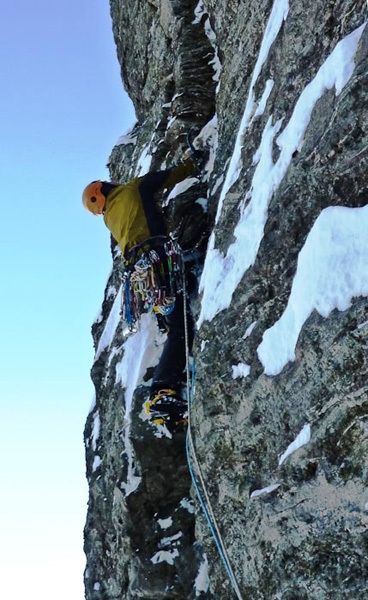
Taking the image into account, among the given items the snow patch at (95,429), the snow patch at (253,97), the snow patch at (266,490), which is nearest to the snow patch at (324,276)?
the snow patch at (266,490)

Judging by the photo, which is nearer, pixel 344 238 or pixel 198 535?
pixel 344 238

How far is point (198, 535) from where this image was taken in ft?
19.2

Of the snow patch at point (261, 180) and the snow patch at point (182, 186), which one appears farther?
the snow patch at point (182, 186)

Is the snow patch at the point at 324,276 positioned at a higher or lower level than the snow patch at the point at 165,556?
higher

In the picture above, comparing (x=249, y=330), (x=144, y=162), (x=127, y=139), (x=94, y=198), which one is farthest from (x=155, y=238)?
(x=127, y=139)

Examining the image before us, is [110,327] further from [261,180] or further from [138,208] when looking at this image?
[261,180]

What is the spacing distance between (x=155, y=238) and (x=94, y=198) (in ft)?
3.82

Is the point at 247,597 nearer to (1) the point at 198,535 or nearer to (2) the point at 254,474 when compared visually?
(2) the point at 254,474

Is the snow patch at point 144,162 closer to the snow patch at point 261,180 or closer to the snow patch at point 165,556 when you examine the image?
the snow patch at point 261,180

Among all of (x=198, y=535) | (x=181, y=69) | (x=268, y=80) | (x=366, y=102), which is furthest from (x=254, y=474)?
(x=181, y=69)

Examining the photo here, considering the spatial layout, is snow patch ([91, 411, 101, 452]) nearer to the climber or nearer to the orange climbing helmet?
the climber

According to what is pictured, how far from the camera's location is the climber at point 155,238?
5.98m

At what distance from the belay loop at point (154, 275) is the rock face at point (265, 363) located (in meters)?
0.34

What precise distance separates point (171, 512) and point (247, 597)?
1.81 m
